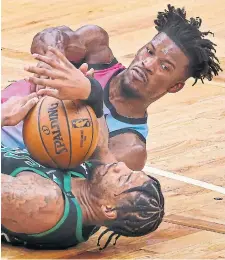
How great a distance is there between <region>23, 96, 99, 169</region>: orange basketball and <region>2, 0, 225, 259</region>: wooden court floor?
1.71 ft

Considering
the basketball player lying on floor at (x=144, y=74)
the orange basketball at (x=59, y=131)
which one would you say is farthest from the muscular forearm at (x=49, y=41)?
the orange basketball at (x=59, y=131)

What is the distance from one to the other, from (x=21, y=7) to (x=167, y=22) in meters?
5.41

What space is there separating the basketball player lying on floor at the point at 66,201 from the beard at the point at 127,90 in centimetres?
96

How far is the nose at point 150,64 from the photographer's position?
734cm

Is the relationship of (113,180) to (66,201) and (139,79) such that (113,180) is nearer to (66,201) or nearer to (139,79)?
(66,201)

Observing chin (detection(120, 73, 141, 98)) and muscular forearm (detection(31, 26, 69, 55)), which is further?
muscular forearm (detection(31, 26, 69, 55))

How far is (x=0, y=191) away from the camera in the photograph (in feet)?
20.1

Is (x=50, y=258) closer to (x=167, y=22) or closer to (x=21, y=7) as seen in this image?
(x=167, y=22)

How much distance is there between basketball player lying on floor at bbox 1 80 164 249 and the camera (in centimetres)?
621

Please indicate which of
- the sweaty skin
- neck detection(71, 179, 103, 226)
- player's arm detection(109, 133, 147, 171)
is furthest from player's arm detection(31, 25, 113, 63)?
neck detection(71, 179, 103, 226)

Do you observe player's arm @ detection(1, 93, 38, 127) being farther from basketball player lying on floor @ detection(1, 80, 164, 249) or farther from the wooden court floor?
the wooden court floor

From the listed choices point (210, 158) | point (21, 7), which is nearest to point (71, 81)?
point (210, 158)

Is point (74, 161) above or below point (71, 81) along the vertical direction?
below

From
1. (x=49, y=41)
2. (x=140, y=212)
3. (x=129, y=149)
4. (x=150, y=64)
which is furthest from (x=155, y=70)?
(x=140, y=212)
